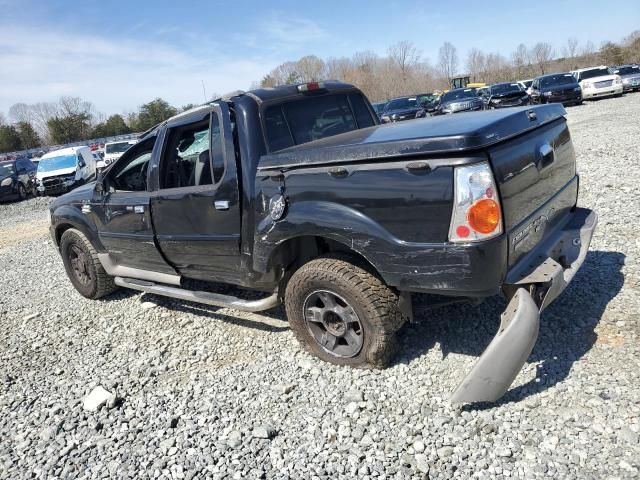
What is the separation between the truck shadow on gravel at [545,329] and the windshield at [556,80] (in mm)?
21816

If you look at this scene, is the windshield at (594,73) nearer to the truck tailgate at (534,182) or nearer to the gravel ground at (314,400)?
the gravel ground at (314,400)

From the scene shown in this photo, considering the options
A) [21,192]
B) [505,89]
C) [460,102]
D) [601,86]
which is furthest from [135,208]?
[601,86]

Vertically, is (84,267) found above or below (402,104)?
below

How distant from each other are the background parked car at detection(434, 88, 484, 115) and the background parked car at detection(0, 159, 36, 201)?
16910mm

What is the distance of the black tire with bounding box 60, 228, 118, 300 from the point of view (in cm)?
533

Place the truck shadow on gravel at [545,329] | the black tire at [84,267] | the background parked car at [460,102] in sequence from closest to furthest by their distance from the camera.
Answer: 1. the truck shadow on gravel at [545,329]
2. the black tire at [84,267]
3. the background parked car at [460,102]

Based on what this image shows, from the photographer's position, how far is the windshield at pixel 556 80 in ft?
75.6

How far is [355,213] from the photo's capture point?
2.92 m

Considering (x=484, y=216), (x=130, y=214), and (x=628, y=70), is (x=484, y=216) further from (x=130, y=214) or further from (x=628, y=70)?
(x=628, y=70)

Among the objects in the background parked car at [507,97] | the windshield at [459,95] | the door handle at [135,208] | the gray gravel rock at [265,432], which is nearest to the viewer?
the gray gravel rock at [265,432]

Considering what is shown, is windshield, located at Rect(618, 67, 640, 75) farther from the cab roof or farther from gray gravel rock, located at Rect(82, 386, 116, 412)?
gray gravel rock, located at Rect(82, 386, 116, 412)

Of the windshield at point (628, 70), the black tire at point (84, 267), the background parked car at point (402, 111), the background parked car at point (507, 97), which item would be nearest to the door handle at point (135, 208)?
the black tire at point (84, 267)

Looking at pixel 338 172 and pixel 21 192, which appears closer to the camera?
pixel 338 172

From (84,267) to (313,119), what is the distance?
10.8 ft
